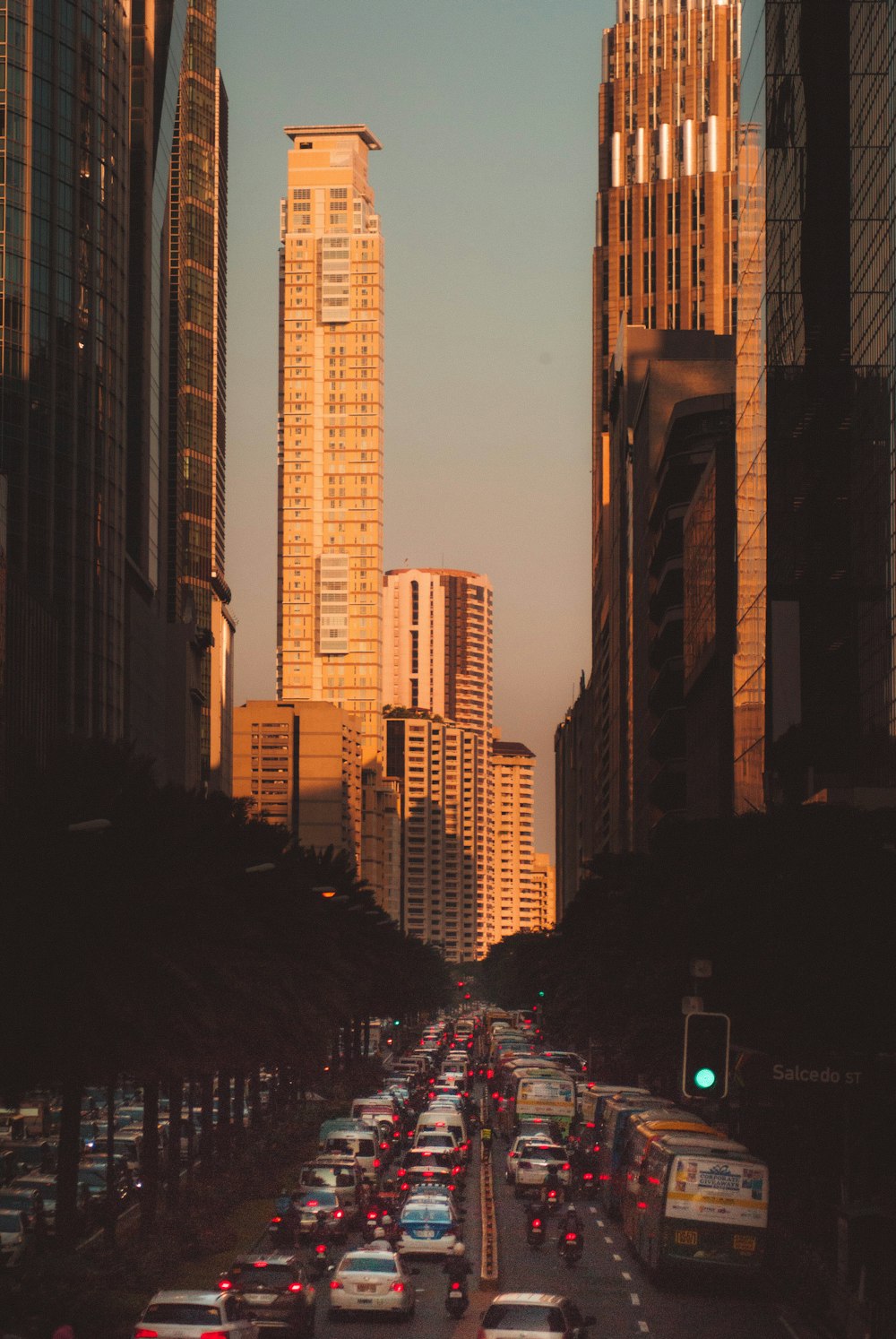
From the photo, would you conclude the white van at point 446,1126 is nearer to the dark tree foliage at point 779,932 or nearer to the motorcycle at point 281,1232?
the dark tree foliage at point 779,932

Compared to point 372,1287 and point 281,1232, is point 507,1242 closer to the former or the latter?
point 281,1232

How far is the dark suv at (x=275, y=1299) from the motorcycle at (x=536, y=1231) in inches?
615

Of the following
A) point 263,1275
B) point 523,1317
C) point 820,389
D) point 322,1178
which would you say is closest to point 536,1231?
point 322,1178

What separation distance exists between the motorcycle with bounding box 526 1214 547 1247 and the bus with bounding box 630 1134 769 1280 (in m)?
7.66

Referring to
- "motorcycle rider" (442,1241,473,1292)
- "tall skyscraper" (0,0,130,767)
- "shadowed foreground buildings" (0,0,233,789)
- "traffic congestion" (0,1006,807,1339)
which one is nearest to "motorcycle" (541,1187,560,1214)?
"traffic congestion" (0,1006,807,1339)

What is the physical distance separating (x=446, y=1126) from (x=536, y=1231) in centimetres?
2190

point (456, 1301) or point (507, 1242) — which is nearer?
point (456, 1301)

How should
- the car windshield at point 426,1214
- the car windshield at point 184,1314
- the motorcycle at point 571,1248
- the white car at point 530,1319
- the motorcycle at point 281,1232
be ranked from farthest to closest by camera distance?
the motorcycle at point 281,1232, the motorcycle at point 571,1248, the car windshield at point 426,1214, the white car at point 530,1319, the car windshield at point 184,1314

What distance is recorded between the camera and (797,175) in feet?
299

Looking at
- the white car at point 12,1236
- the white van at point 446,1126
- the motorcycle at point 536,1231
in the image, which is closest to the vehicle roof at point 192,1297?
the white car at point 12,1236

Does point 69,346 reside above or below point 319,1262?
above

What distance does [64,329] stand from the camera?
5202 inches

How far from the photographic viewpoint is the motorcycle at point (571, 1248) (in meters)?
45.1

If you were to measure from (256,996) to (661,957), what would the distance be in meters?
20.1
